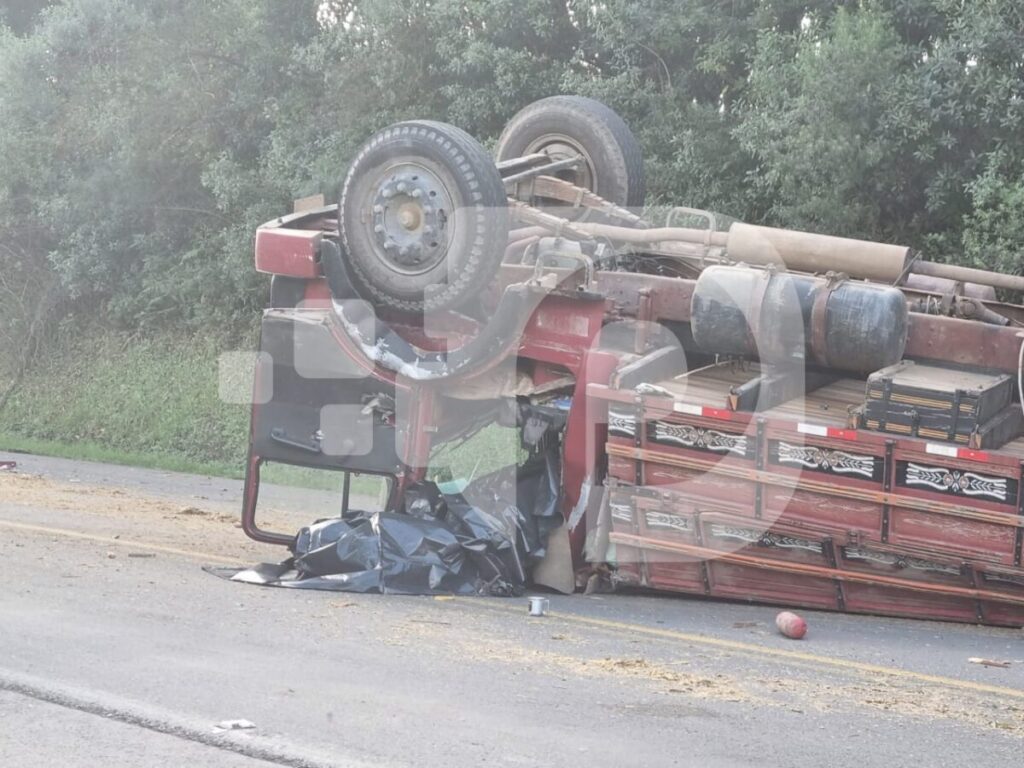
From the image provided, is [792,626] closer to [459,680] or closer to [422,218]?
[459,680]

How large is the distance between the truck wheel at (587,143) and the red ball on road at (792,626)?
3.97 m

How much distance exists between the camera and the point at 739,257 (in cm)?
832

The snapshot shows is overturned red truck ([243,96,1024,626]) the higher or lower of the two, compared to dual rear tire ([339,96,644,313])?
lower

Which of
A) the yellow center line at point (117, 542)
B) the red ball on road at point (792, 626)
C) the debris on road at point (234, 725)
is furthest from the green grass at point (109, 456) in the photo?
the debris on road at point (234, 725)

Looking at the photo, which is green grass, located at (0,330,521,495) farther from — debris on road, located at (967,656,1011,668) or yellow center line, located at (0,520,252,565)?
debris on road, located at (967,656,1011,668)

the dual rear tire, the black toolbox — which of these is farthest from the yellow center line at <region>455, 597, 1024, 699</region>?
the dual rear tire

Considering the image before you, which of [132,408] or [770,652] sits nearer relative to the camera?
[770,652]

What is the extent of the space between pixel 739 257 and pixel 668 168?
21.5ft

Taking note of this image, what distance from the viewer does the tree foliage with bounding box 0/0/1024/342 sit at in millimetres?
12391

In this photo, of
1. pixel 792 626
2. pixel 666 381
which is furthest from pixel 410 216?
pixel 792 626

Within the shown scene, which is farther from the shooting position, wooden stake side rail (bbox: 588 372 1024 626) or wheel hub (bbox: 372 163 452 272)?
wheel hub (bbox: 372 163 452 272)

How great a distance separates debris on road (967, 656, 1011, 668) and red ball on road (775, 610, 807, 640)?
811 millimetres

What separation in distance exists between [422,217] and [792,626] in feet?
10.5

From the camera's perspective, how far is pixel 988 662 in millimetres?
6523
